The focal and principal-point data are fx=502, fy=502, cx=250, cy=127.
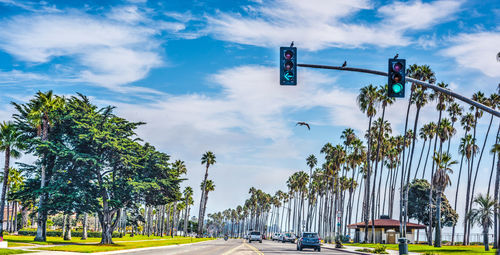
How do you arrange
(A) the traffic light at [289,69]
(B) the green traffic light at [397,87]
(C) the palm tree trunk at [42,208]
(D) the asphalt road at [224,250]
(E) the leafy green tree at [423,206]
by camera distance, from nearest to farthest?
(A) the traffic light at [289,69] < (B) the green traffic light at [397,87] < (D) the asphalt road at [224,250] < (C) the palm tree trunk at [42,208] < (E) the leafy green tree at [423,206]

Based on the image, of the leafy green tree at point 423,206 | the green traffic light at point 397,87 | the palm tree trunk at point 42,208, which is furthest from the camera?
the leafy green tree at point 423,206

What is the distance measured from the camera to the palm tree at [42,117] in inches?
1908

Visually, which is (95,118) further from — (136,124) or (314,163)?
(314,163)

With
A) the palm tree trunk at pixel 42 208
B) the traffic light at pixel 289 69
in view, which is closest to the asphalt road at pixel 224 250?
the palm tree trunk at pixel 42 208

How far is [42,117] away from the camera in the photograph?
49.8 m

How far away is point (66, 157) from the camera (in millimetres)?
48719

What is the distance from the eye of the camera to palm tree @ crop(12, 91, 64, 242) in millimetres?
48469

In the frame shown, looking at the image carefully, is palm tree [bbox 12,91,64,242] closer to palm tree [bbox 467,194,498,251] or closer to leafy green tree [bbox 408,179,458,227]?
palm tree [bbox 467,194,498,251]

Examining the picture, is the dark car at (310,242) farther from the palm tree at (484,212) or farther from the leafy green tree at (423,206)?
the leafy green tree at (423,206)

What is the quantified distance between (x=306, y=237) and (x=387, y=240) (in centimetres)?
3755

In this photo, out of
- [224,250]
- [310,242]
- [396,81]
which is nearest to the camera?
[396,81]

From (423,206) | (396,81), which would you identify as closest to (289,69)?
(396,81)

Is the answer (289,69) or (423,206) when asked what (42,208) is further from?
(423,206)

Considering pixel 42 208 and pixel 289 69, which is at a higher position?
pixel 289 69
